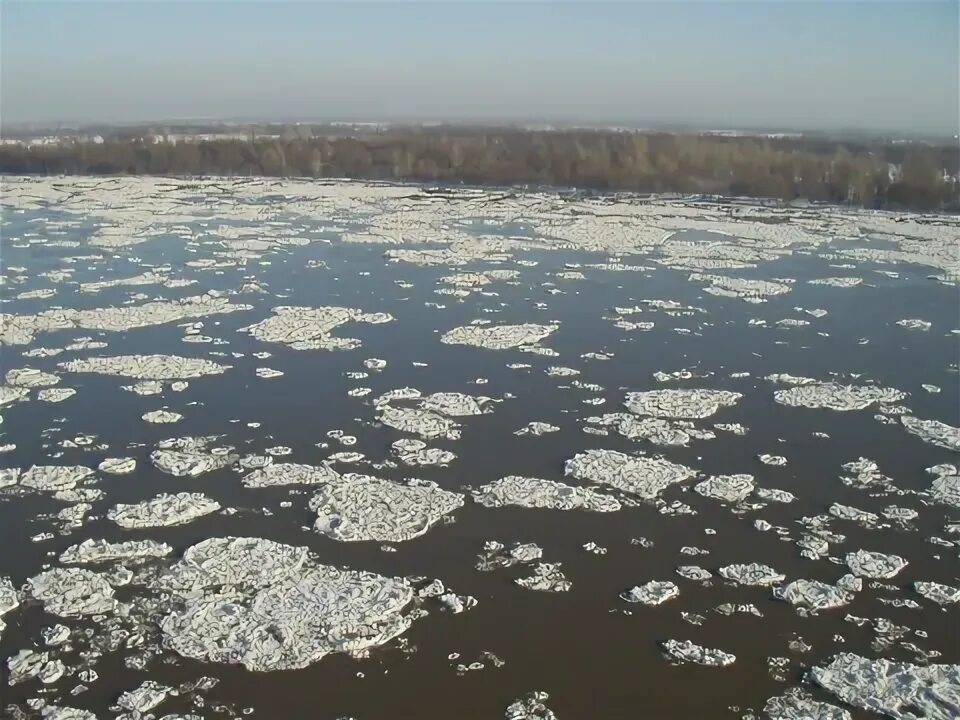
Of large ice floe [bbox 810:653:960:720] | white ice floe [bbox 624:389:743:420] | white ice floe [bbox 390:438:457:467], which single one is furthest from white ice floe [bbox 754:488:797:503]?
white ice floe [bbox 390:438:457:467]

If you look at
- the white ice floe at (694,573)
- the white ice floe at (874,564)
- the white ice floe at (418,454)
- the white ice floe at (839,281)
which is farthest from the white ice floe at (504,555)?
the white ice floe at (839,281)

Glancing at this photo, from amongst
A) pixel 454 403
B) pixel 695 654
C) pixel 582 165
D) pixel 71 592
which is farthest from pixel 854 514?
pixel 582 165

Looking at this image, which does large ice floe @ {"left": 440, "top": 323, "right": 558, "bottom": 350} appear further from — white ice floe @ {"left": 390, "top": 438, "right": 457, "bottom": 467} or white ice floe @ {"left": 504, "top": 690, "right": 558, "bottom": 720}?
white ice floe @ {"left": 504, "top": 690, "right": 558, "bottom": 720}

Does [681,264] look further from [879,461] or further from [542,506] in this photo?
[542,506]

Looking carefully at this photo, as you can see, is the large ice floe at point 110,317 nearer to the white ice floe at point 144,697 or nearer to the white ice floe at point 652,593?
the white ice floe at point 144,697

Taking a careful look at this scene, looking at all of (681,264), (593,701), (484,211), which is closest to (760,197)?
(484,211)

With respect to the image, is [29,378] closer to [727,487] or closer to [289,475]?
[289,475]
